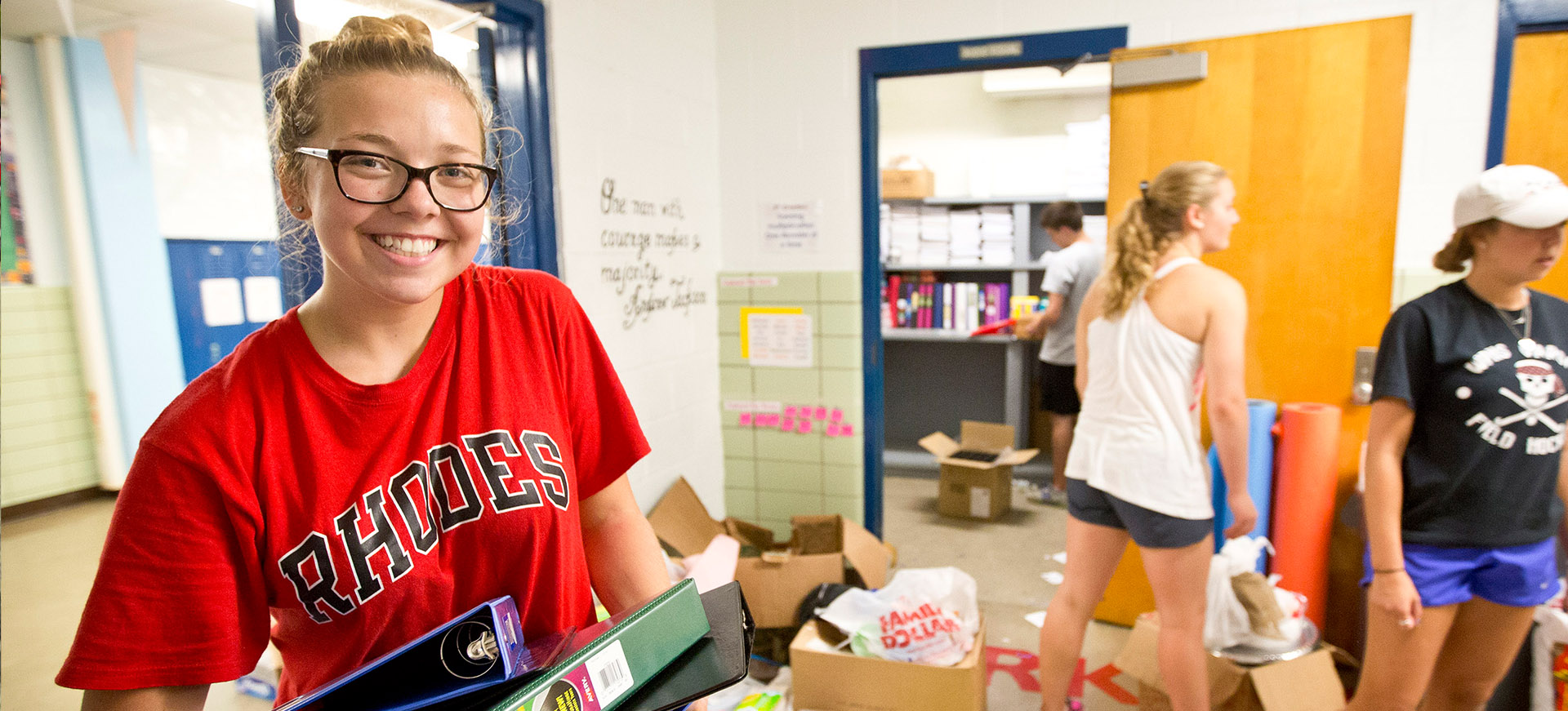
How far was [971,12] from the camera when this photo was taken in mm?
2885

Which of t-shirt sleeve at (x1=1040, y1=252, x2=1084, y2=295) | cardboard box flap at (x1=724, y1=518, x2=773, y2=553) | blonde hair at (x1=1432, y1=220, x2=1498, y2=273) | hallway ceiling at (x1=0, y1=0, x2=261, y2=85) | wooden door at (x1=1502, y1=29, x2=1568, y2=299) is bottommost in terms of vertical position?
cardboard box flap at (x1=724, y1=518, x2=773, y2=553)

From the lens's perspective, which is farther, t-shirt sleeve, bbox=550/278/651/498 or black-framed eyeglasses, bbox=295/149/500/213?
t-shirt sleeve, bbox=550/278/651/498

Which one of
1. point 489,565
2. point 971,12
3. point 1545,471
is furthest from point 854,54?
point 489,565

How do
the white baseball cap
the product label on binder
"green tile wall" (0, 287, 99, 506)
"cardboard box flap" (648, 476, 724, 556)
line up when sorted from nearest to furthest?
the product label on binder → the white baseball cap → "cardboard box flap" (648, 476, 724, 556) → "green tile wall" (0, 287, 99, 506)

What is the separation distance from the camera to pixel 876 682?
215 centimetres

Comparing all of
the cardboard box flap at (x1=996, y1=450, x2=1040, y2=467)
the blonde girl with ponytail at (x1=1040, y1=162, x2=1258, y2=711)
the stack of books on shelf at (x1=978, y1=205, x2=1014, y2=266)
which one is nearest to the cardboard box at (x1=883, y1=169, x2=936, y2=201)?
the stack of books on shelf at (x1=978, y1=205, x2=1014, y2=266)

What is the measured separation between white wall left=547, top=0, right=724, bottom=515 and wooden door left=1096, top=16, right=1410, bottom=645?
1.59m

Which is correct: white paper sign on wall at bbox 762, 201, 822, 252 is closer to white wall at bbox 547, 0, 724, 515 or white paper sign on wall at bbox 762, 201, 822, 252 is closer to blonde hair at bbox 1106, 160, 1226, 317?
white wall at bbox 547, 0, 724, 515

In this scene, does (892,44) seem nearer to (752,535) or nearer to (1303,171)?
(1303,171)

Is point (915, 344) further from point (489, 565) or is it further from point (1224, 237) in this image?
point (489, 565)

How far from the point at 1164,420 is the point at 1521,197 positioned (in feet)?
2.72

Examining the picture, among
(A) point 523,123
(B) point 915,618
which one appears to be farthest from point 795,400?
(A) point 523,123

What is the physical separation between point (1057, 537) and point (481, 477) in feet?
11.6

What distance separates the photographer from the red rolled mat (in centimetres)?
243
